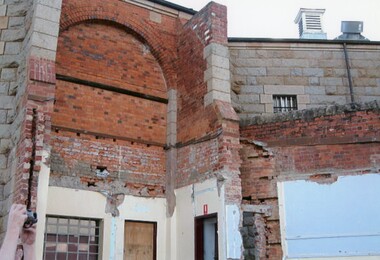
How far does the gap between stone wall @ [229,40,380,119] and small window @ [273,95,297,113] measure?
0.17m

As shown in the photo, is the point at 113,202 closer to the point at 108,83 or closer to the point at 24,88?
the point at 108,83

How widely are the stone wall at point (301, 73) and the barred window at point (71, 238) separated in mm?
5685

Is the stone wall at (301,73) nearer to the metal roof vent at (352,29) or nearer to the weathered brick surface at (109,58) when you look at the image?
the weathered brick surface at (109,58)

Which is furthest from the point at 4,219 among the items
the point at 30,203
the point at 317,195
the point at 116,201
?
the point at 317,195

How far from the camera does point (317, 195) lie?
34.2 ft

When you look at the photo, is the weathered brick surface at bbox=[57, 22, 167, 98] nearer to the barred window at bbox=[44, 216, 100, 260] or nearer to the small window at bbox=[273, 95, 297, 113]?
the barred window at bbox=[44, 216, 100, 260]

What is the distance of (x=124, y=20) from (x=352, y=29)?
9.71m

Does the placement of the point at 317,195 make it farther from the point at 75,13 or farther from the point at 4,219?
the point at 75,13

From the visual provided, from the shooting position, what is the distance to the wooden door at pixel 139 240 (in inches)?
451

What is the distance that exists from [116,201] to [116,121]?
6.53 ft

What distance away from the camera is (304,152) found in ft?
35.8

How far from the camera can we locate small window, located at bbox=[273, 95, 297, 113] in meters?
14.6

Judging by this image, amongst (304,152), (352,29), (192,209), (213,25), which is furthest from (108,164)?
(352,29)

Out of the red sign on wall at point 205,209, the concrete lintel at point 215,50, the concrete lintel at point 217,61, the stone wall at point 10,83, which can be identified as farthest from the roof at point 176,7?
the red sign on wall at point 205,209
